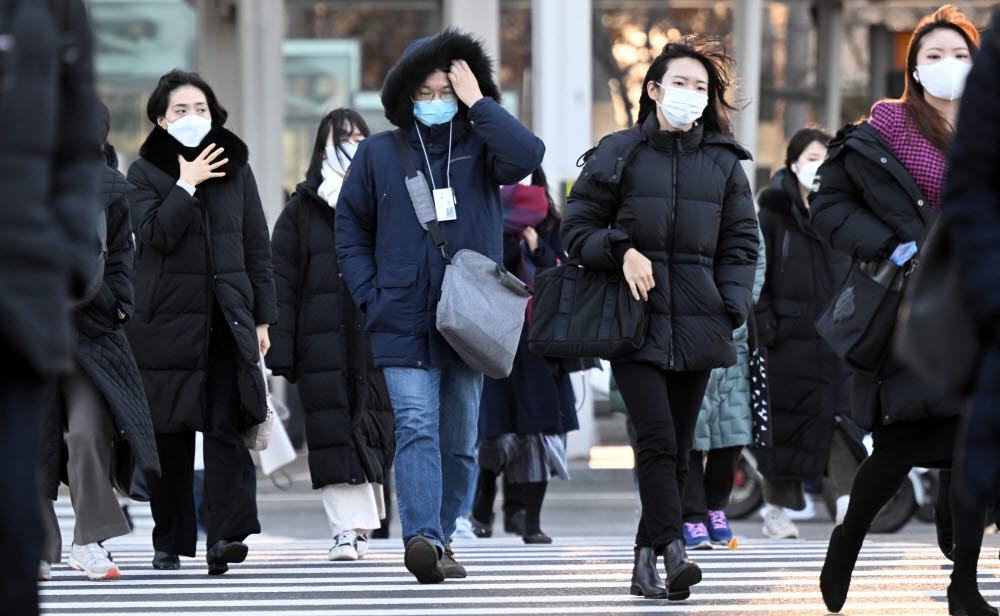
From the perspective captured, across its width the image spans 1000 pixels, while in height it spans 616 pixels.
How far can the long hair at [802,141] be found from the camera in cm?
1051

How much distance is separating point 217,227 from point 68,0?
4.45 metres

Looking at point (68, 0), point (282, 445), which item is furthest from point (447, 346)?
point (68, 0)

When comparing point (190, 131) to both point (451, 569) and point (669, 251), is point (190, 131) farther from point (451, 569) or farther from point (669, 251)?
point (669, 251)

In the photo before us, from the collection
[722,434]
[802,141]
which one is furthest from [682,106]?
[802,141]

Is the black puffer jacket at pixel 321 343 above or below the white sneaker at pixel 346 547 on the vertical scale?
above

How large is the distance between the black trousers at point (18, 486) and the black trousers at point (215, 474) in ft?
14.7

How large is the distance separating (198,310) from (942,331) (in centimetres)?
486

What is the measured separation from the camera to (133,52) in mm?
19047

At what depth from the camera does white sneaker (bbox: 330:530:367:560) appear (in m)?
8.48

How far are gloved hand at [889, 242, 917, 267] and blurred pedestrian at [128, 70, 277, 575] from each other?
2975 millimetres

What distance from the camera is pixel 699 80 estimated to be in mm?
7047

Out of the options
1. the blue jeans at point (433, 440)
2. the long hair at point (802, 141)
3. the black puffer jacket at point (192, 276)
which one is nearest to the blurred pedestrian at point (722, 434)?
the long hair at point (802, 141)

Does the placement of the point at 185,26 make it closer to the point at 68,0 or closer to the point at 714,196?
the point at 714,196

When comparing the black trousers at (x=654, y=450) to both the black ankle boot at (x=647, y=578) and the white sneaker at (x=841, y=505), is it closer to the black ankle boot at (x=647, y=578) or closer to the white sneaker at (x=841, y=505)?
the black ankle boot at (x=647, y=578)
